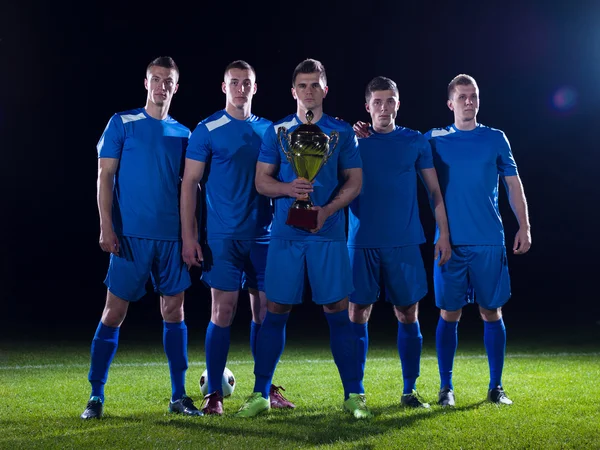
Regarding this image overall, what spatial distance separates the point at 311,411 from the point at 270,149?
134 centimetres

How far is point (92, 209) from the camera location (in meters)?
11.6

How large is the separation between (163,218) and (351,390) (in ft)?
4.08

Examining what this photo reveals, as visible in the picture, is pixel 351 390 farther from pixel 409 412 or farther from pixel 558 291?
pixel 558 291

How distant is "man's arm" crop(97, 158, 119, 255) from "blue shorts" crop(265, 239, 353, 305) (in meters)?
0.78

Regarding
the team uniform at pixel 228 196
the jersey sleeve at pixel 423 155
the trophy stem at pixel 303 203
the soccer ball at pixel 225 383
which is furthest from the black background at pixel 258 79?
the trophy stem at pixel 303 203

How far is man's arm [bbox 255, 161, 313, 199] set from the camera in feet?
10.6

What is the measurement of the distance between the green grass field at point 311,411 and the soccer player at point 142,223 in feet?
1.04

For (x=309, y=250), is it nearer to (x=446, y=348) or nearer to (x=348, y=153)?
(x=348, y=153)

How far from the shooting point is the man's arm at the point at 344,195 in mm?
3291

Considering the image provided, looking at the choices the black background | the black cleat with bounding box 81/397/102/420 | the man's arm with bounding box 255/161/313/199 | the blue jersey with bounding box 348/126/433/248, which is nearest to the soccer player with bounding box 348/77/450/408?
the blue jersey with bounding box 348/126/433/248

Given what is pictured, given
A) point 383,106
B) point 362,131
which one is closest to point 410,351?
point 362,131

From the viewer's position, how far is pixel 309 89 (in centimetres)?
341

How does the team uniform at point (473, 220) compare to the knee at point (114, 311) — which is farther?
the team uniform at point (473, 220)

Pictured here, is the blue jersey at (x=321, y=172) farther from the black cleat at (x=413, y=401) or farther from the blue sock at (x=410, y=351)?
the black cleat at (x=413, y=401)
